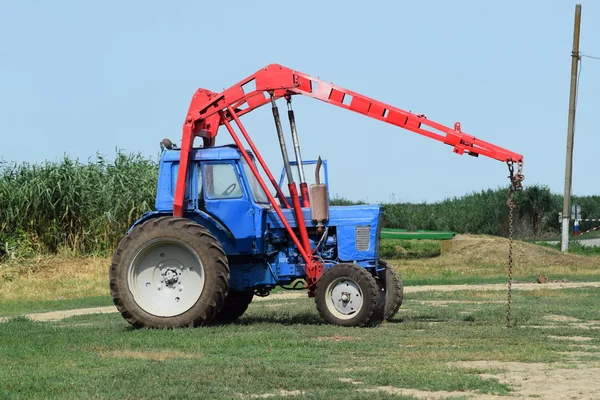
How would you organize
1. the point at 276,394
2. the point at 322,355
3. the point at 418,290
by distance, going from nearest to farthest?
the point at 276,394 → the point at 322,355 → the point at 418,290

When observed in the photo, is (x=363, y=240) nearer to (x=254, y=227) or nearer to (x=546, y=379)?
(x=254, y=227)

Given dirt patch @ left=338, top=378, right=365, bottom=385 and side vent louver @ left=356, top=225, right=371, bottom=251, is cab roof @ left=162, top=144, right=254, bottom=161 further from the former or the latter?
dirt patch @ left=338, top=378, right=365, bottom=385

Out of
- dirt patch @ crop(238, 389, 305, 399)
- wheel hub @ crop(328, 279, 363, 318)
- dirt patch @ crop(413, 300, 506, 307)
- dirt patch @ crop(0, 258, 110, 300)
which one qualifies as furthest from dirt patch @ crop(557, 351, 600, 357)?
dirt patch @ crop(0, 258, 110, 300)

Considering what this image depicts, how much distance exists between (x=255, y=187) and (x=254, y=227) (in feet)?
2.54

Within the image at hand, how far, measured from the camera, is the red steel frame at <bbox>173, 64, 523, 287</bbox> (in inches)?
603

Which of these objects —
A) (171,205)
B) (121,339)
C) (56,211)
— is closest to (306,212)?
(171,205)

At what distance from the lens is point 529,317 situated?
53.5 feet

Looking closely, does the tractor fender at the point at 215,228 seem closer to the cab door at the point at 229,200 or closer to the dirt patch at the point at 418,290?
the cab door at the point at 229,200

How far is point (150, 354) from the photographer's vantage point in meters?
12.4

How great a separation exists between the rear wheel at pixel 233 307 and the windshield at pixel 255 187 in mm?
1638

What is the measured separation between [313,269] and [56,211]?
16026 millimetres

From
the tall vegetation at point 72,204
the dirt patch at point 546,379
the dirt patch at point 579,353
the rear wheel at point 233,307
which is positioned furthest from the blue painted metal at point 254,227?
the tall vegetation at point 72,204

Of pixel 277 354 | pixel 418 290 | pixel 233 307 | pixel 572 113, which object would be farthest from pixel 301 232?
pixel 572 113

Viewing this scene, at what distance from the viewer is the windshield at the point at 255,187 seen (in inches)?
620
